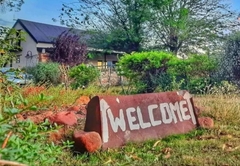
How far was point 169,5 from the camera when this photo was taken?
18.5 m

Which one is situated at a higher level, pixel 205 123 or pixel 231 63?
pixel 231 63

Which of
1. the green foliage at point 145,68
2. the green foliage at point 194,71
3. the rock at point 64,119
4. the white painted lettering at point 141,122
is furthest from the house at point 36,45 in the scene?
the white painted lettering at point 141,122

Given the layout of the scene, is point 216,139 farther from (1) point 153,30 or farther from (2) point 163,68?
(1) point 153,30

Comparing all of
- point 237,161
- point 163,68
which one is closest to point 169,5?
point 163,68

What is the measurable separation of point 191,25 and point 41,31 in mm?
11236

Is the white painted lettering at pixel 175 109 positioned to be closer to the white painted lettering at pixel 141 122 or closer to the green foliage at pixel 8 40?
the white painted lettering at pixel 141 122

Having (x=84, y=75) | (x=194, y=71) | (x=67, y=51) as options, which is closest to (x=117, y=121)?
(x=194, y=71)

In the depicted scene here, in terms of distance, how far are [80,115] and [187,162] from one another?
1.95m

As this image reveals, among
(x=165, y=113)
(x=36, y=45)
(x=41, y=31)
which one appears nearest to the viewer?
(x=165, y=113)

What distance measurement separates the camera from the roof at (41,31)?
22.0 metres

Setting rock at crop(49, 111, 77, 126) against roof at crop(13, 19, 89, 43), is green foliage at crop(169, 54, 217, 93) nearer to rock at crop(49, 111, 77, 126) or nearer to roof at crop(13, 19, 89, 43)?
rock at crop(49, 111, 77, 126)

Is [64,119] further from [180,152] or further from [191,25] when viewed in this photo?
[191,25]

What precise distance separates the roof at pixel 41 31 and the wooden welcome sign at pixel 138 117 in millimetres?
17177

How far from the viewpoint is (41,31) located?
23484mm
